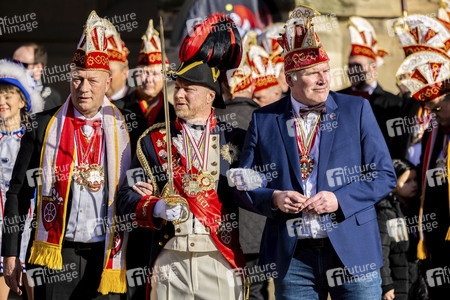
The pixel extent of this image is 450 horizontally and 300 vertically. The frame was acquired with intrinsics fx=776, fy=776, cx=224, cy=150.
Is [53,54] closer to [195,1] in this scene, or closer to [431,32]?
[195,1]

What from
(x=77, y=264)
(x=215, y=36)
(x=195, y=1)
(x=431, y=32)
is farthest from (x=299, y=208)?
(x=195, y=1)

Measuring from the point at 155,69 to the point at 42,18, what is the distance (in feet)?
15.3

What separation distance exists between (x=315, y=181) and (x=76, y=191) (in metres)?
1.69

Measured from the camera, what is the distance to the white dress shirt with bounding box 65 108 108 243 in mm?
5324

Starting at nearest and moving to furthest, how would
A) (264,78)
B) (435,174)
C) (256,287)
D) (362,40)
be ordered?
(435,174) < (256,287) < (264,78) < (362,40)

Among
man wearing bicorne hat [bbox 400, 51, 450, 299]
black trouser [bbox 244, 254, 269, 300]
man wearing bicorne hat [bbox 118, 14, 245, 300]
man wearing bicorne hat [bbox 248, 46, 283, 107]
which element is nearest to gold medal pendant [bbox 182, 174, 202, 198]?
man wearing bicorne hat [bbox 118, 14, 245, 300]

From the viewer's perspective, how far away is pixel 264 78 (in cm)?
793

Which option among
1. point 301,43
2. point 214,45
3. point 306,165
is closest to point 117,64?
point 214,45

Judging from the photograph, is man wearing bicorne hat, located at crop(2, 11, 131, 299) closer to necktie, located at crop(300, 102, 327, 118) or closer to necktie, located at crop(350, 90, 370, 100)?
necktie, located at crop(300, 102, 327, 118)

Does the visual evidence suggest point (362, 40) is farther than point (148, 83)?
Yes

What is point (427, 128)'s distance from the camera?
257 inches

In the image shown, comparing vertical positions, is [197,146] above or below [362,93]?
below

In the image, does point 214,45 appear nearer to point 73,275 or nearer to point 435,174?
point 73,275

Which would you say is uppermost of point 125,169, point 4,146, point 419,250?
point 4,146
